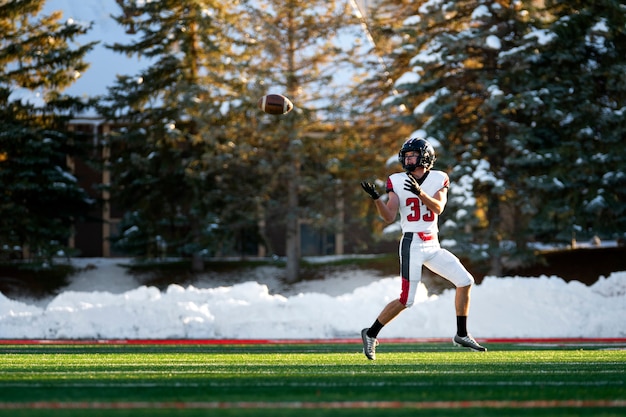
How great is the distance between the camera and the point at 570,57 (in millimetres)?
26438

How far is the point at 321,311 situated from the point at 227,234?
12.4 metres

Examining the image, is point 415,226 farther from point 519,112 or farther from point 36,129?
point 36,129

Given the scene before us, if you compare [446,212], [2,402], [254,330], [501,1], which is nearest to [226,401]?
[2,402]

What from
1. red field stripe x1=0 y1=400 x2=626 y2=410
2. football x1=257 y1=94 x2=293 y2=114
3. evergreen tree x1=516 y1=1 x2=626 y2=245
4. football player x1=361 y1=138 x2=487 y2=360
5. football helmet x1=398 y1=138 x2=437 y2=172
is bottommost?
red field stripe x1=0 y1=400 x2=626 y2=410

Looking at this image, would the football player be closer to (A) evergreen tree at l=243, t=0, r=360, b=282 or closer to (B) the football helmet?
(B) the football helmet

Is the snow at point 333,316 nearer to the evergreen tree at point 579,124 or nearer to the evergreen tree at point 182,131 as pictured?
the evergreen tree at point 579,124

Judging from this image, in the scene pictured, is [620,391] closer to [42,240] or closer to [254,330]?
[254,330]

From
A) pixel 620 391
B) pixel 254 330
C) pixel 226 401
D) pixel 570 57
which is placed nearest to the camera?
pixel 226 401

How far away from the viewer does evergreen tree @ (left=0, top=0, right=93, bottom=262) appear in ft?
102

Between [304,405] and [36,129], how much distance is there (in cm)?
2707

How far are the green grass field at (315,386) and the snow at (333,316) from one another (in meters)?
7.80

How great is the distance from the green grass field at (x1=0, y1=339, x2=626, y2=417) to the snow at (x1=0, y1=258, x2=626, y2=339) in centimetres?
780

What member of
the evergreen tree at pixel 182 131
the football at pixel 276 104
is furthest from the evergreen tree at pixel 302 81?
the football at pixel 276 104

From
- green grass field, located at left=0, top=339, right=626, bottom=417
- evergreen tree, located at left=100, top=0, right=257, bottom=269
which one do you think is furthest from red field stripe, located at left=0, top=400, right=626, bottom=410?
evergreen tree, located at left=100, top=0, right=257, bottom=269
